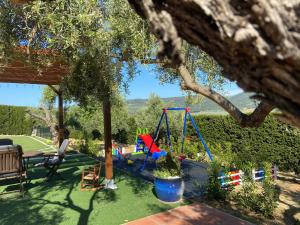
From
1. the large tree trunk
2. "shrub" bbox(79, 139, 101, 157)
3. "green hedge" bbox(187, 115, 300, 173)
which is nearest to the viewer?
the large tree trunk

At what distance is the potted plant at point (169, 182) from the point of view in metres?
8.14

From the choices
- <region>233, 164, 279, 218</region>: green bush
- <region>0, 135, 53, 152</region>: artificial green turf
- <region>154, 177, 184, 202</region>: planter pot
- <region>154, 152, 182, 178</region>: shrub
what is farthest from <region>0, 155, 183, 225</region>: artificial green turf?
<region>0, 135, 53, 152</region>: artificial green turf

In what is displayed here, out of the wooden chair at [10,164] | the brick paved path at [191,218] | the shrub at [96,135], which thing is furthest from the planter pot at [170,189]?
the shrub at [96,135]

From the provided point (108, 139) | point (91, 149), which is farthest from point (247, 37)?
point (91, 149)

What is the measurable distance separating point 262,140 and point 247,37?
13.5m

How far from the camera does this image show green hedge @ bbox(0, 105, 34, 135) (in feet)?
111

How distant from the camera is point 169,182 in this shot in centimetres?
816

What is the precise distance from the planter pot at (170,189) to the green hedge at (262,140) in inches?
145

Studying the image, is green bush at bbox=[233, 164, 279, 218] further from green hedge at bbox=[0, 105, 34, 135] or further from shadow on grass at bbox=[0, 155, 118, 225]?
green hedge at bbox=[0, 105, 34, 135]

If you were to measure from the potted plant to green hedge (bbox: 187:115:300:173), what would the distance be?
3521mm

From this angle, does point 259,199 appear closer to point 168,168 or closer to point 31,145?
point 168,168

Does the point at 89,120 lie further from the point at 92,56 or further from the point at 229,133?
the point at 92,56

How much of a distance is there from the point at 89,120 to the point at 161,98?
19.9 ft

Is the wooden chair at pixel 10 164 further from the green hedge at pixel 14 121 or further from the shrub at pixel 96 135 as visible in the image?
the green hedge at pixel 14 121
